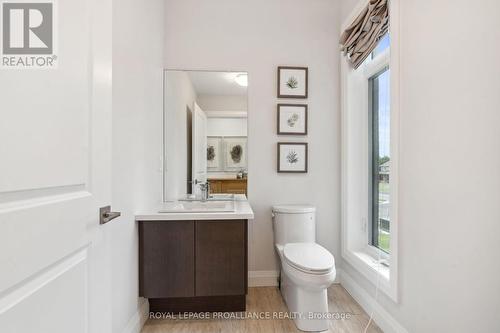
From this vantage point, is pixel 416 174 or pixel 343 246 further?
pixel 343 246

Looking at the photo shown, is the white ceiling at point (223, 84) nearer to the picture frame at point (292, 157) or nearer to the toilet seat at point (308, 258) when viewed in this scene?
the picture frame at point (292, 157)

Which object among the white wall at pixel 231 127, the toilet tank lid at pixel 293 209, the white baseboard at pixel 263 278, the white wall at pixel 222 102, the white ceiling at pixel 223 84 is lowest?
the white baseboard at pixel 263 278

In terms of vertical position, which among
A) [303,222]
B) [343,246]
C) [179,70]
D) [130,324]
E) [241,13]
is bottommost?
[130,324]

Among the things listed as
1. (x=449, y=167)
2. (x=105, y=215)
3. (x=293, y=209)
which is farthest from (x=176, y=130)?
(x=449, y=167)

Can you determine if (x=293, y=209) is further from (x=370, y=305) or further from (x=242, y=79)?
(x=242, y=79)

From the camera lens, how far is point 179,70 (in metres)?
2.55

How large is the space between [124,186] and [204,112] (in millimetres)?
1203

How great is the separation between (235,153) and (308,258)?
1150 millimetres

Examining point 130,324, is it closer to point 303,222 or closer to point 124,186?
point 124,186

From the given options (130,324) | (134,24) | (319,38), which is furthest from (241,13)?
(130,324)

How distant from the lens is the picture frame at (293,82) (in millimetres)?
2576

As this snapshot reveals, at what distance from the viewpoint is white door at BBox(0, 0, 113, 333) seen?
641 millimetres

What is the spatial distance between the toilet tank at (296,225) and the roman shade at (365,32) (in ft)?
4.30

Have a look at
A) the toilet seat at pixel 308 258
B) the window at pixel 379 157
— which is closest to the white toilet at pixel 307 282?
the toilet seat at pixel 308 258
